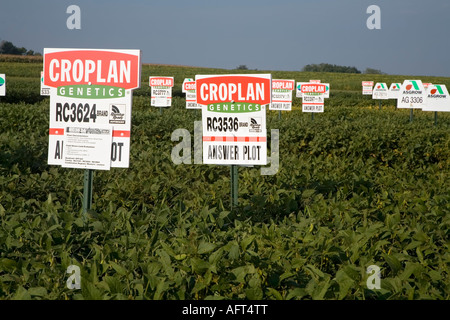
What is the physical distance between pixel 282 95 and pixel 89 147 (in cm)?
1641

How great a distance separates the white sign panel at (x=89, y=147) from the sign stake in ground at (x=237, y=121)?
136cm

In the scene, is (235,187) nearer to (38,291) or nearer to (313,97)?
(38,291)

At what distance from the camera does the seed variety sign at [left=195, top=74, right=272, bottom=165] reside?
19.9ft

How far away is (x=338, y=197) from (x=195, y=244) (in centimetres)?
275

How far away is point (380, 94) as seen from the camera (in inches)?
1366

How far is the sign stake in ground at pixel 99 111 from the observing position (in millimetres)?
5062

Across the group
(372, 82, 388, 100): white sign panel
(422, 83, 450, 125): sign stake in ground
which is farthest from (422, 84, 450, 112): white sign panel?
(372, 82, 388, 100): white sign panel

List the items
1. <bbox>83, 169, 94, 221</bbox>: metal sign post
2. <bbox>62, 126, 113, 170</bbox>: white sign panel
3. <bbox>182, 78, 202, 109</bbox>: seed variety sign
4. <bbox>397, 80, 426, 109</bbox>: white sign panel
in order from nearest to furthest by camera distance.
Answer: <bbox>83, 169, 94, 221</bbox>: metal sign post, <bbox>62, 126, 113, 170</bbox>: white sign panel, <bbox>397, 80, 426, 109</bbox>: white sign panel, <bbox>182, 78, 202, 109</bbox>: seed variety sign

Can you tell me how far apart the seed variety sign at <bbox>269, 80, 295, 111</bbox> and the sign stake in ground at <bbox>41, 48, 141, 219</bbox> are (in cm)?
1559

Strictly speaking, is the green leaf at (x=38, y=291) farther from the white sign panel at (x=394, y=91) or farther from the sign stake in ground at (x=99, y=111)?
the white sign panel at (x=394, y=91)

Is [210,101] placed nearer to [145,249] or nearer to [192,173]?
[192,173]

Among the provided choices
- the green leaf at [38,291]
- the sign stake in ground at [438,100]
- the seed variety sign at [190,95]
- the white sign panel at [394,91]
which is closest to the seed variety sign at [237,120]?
the green leaf at [38,291]

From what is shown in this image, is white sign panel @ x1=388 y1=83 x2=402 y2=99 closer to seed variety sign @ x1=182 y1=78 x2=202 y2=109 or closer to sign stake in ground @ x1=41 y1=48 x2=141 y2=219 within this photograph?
seed variety sign @ x1=182 y1=78 x2=202 y2=109

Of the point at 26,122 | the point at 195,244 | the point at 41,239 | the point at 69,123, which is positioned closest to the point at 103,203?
the point at 69,123
